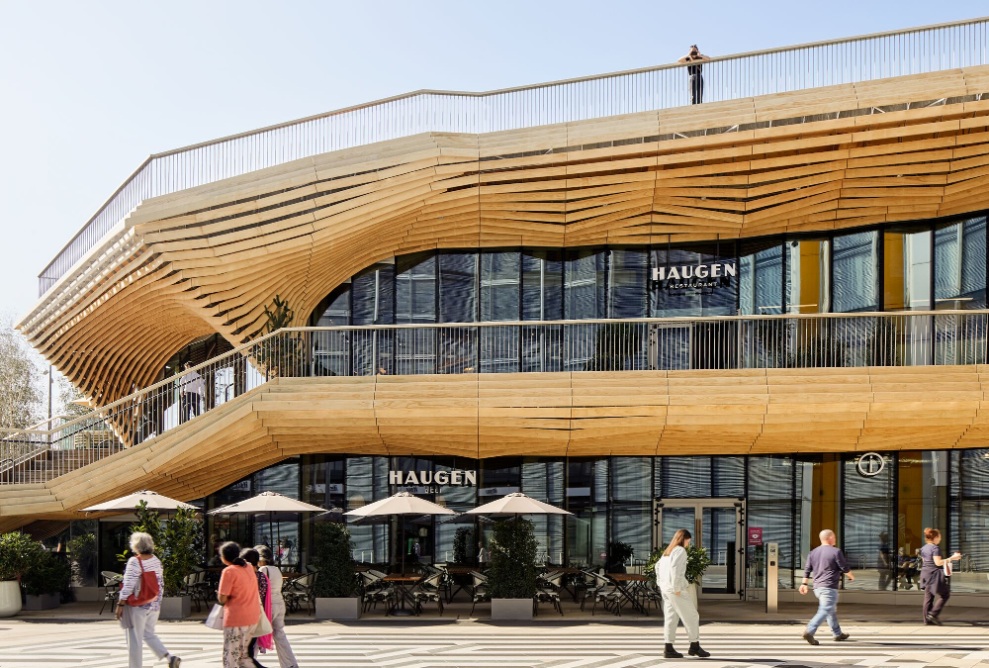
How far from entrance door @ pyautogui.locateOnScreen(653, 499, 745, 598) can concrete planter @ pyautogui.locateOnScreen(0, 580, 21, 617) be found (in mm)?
12591

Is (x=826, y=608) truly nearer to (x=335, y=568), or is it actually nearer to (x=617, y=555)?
(x=617, y=555)

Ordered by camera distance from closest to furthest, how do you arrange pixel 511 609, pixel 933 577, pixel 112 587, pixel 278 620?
pixel 278 620 < pixel 933 577 < pixel 511 609 < pixel 112 587

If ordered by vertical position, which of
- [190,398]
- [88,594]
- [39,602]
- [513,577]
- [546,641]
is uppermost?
[190,398]

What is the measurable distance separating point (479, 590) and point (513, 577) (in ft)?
8.19

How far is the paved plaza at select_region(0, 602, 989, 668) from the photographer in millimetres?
15609

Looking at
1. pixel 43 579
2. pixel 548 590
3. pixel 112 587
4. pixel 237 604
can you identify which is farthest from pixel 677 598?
pixel 43 579

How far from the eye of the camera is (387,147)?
24.1 metres

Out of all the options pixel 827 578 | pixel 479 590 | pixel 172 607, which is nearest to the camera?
pixel 827 578

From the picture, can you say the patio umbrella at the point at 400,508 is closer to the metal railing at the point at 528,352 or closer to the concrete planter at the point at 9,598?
the metal railing at the point at 528,352

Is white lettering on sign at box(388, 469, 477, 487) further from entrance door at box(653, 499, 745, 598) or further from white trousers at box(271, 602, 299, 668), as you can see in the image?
white trousers at box(271, 602, 299, 668)

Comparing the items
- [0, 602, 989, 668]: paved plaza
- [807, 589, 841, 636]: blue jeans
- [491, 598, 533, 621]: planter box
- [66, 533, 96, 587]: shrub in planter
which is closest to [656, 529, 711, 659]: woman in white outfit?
[0, 602, 989, 668]: paved plaza

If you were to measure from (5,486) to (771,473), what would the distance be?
1552 centimetres

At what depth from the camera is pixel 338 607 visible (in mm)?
22516

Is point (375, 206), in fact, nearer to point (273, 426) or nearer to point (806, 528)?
point (273, 426)
